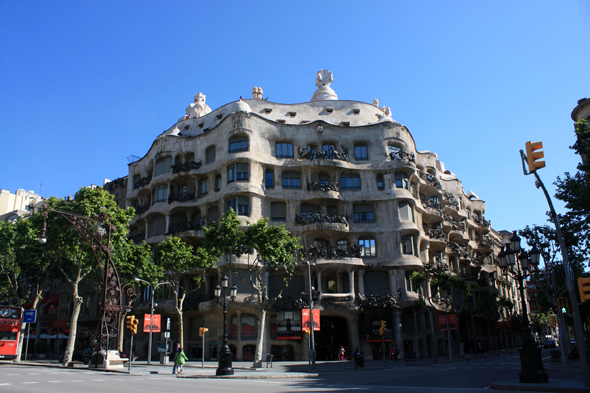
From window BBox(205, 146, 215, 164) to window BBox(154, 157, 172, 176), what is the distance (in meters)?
4.18

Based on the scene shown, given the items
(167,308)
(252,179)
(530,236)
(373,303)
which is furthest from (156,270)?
(530,236)

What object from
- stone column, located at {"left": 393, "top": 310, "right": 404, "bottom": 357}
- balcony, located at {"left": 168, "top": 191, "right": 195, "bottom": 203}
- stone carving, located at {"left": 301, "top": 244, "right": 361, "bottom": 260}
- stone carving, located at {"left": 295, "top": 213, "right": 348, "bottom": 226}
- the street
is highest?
balcony, located at {"left": 168, "top": 191, "right": 195, "bottom": 203}

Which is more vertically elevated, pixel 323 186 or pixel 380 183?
pixel 380 183

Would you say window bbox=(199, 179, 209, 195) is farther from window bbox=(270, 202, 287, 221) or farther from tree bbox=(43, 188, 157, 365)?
tree bbox=(43, 188, 157, 365)

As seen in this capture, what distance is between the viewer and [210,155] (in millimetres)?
45562

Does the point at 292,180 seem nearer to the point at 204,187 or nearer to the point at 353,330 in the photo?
the point at 204,187

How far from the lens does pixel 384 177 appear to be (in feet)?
148

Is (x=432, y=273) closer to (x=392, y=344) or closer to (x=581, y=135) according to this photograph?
(x=392, y=344)

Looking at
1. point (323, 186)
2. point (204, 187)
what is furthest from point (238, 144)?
point (323, 186)

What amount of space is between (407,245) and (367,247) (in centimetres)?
384

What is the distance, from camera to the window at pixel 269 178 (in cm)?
4322

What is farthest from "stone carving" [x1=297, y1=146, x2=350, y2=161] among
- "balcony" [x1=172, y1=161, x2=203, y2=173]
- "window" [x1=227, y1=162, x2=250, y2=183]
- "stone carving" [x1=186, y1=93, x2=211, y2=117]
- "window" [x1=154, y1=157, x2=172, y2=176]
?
"stone carving" [x1=186, y1=93, x2=211, y2=117]

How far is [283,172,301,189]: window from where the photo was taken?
4394 centimetres

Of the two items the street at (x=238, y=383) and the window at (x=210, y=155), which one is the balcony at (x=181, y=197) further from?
the street at (x=238, y=383)
